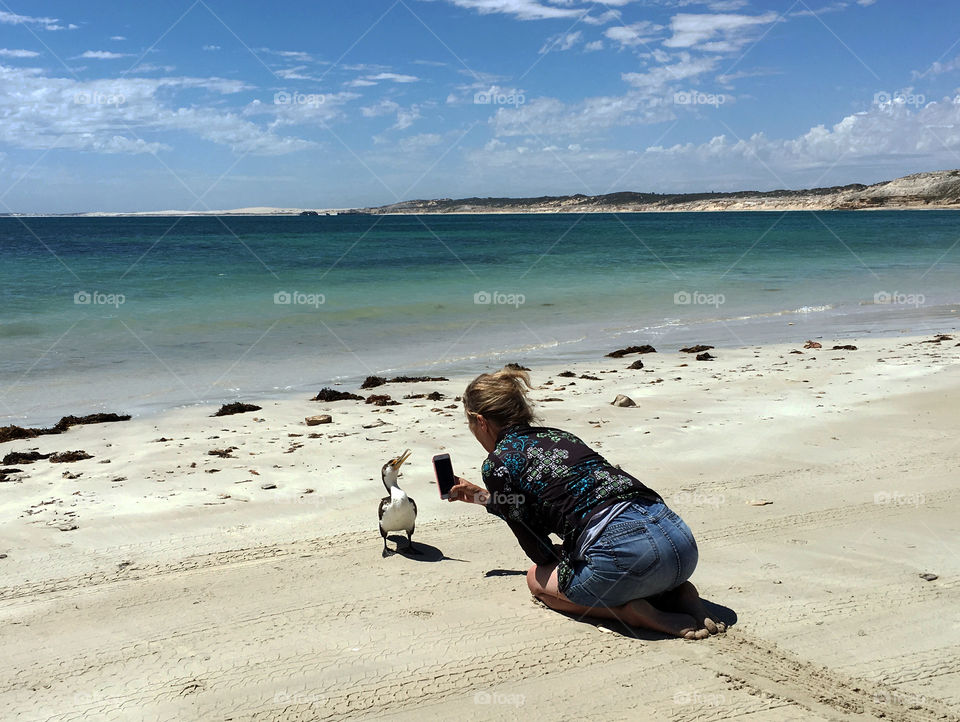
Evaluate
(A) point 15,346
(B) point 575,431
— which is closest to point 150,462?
(B) point 575,431

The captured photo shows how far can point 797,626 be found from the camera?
368 cm

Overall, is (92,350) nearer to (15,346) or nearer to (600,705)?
(15,346)

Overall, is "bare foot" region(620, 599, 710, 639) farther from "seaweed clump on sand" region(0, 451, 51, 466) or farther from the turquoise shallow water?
the turquoise shallow water

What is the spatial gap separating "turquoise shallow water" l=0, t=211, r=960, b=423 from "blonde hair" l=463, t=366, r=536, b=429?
23.3 feet

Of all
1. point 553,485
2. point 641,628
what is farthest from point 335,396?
point 641,628

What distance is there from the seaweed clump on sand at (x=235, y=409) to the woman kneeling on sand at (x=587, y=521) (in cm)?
557

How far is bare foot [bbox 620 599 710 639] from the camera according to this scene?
3578 mm

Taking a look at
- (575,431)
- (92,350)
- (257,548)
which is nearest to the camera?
(257,548)

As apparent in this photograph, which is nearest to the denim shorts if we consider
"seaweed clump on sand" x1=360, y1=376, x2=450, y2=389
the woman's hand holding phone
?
the woman's hand holding phone

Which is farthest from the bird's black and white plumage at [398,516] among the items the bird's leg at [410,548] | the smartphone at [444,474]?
the smartphone at [444,474]

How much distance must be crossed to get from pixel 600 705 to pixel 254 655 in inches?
57.8

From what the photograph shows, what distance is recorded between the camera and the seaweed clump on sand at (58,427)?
8.09 metres

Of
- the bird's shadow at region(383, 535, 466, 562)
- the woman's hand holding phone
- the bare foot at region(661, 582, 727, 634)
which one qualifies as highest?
the woman's hand holding phone

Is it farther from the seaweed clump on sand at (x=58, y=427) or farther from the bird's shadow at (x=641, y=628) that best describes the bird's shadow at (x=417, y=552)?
the seaweed clump on sand at (x=58, y=427)
